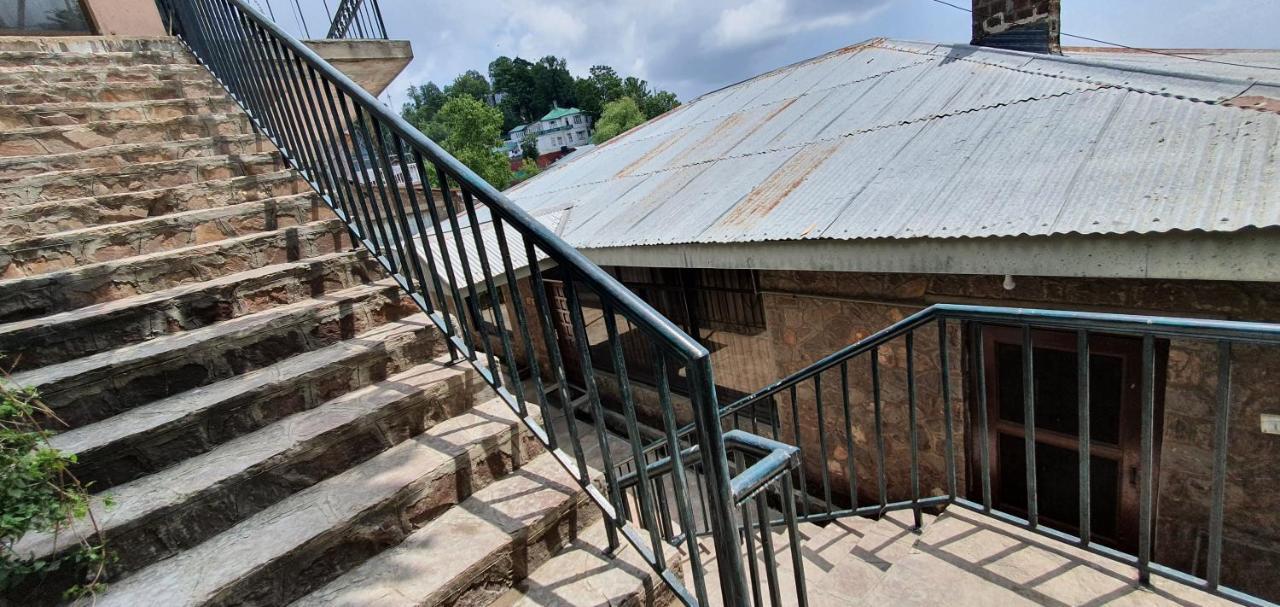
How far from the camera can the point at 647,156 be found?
23.3 ft

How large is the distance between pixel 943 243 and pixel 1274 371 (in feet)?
5.18

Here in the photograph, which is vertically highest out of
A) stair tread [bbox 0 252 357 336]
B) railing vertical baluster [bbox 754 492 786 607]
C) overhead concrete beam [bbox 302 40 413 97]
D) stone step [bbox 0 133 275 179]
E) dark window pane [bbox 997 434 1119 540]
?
overhead concrete beam [bbox 302 40 413 97]

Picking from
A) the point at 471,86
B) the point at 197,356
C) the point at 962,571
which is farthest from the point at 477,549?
the point at 471,86

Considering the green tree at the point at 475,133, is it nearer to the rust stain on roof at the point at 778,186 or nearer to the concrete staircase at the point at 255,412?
the rust stain on roof at the point at 778,186

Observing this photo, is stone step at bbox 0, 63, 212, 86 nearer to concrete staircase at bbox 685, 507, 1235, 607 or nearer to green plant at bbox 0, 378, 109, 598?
green plant at bbox 0, 378, 109, 598

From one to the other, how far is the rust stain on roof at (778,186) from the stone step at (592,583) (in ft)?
8.81

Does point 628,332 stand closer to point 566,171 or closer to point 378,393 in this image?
point 566,171

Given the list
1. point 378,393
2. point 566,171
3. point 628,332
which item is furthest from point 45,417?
point 566,171

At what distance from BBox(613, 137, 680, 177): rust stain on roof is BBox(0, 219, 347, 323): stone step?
4341 mm

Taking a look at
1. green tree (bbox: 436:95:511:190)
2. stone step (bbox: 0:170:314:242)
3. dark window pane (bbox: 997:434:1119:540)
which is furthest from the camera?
green tree (bbox: 436:95:511:190)

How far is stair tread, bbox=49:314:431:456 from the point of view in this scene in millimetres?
1678

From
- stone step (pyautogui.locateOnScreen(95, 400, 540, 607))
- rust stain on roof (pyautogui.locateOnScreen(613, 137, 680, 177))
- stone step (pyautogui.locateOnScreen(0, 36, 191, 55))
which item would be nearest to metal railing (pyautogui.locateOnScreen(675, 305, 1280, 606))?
stone step (pyautogui.locateOnScreen(95, 400, 540, 607))

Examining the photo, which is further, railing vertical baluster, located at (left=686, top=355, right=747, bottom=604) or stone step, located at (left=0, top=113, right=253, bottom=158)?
stone step, located at (left=0, top=113, right=253, bottom=158)

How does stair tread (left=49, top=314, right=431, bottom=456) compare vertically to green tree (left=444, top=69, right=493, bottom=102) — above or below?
below
